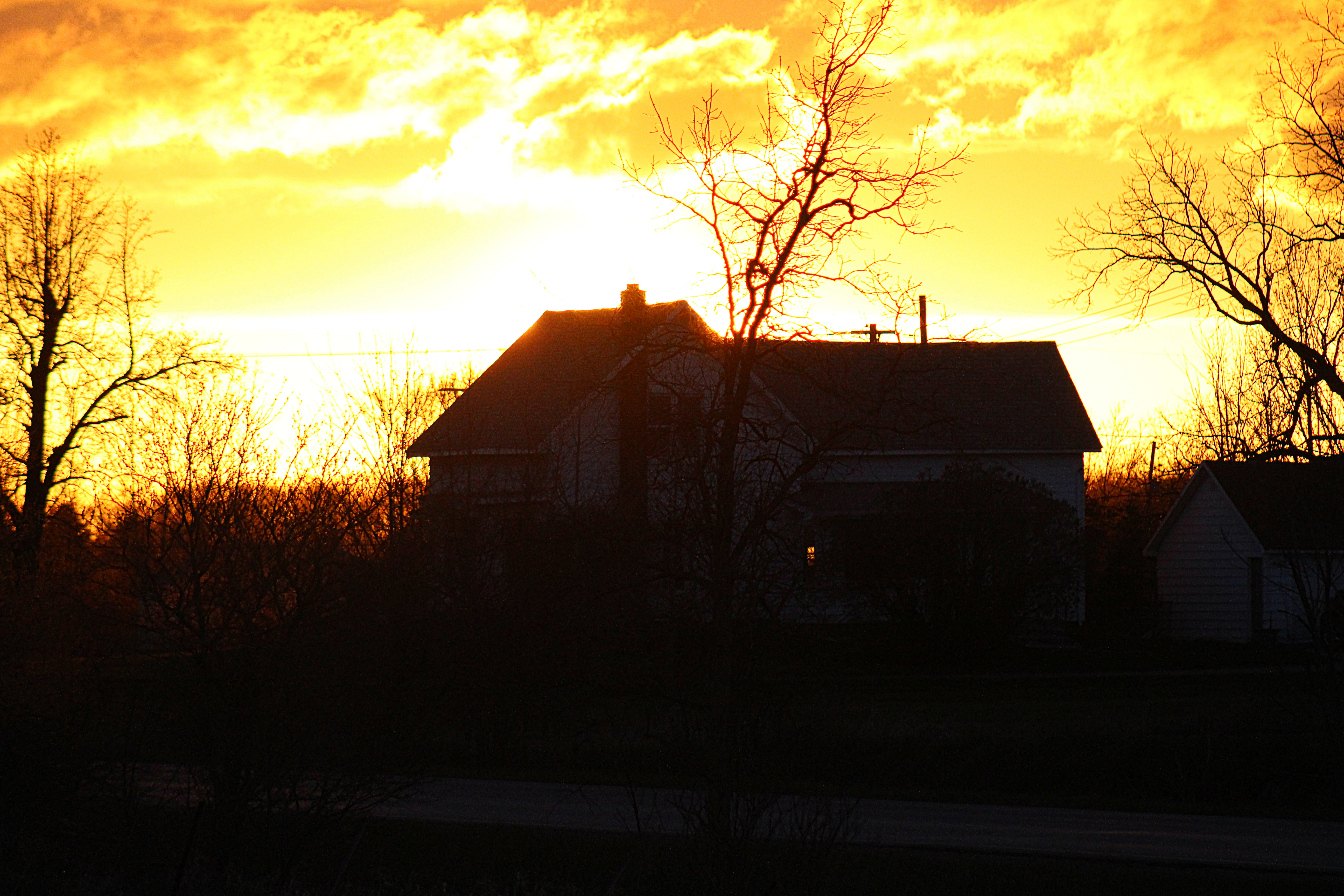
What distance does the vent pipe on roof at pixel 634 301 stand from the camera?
9.21 m

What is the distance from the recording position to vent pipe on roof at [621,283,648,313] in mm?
9211

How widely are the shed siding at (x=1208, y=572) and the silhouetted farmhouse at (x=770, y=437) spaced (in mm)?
3774

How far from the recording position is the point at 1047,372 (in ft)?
127

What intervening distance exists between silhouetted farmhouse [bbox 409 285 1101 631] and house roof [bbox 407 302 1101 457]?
0.04 m

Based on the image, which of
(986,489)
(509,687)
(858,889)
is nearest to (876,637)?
(986,489)

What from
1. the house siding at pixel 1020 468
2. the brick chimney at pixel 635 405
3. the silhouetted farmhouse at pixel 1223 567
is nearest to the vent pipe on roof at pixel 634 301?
the brick chimney at pixel 635 405

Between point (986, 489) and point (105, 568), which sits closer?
point (105, 568)

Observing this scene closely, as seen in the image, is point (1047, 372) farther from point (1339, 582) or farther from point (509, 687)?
point (509, 687)

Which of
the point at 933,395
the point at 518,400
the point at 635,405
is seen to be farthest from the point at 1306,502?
the point at 518,400

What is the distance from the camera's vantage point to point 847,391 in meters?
8.15

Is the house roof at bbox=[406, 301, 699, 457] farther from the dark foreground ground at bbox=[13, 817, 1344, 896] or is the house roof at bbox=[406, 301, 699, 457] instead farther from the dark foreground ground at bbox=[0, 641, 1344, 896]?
the dark foreground ground at bbox=[13, 817, 1344, 896]

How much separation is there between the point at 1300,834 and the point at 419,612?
11.4 meters

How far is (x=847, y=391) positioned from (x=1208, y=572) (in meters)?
31.7

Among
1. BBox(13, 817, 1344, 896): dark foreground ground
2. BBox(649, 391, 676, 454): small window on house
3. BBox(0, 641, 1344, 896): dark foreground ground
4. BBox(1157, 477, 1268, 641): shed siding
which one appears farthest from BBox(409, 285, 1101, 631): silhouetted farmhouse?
BBox(1157, 477, 1268, 641): shed siding
